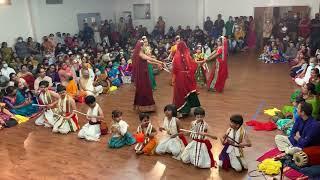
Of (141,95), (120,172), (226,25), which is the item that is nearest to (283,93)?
(141,95)

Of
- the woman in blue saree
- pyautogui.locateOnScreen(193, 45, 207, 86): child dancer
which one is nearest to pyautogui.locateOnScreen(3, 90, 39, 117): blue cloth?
the woman in blue saree

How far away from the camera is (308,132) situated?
391cm

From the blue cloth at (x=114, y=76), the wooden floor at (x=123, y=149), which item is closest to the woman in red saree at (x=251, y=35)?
the wooden floor at (x=123, y=149)

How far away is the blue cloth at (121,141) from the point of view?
5222mm

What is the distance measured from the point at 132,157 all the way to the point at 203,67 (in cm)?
392

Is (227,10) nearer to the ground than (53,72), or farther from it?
farther from it

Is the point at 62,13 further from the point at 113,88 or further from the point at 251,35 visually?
the point at 251,35

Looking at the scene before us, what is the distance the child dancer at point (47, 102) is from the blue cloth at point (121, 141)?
157 centimetres

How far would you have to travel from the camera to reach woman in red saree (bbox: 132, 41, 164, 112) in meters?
6.15

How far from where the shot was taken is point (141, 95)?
254 inches

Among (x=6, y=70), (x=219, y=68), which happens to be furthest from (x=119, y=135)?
(x=6, y=70)

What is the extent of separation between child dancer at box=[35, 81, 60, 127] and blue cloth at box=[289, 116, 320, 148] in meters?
4.21

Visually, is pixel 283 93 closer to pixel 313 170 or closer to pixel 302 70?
pixel 302 70

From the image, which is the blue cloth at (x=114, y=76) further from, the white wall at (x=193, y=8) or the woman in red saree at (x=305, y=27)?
the woman in red saree at (x=305, y=27)
